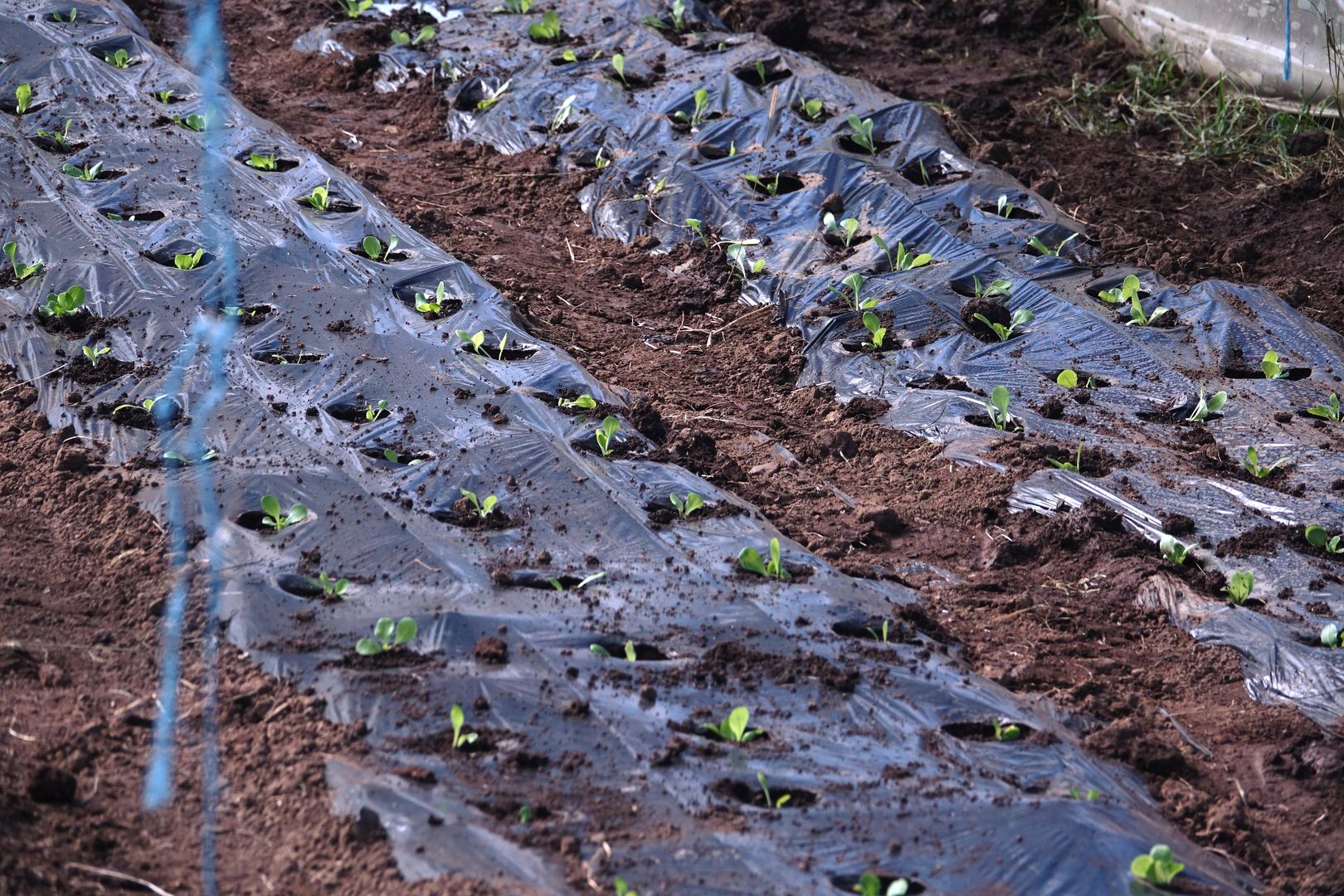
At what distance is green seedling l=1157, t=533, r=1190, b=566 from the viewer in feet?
10.7

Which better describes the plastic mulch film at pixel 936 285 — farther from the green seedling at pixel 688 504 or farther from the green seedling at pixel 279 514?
the green seedling at pixel 279 514

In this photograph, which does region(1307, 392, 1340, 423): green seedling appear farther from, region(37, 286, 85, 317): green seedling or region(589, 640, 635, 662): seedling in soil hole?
→ region(37, 286, 85, 317): green seedling

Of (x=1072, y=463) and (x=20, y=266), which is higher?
(x=20, y=266)

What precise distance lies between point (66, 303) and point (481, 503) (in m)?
1.81

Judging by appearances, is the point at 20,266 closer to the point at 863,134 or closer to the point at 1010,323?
the point at 863,134

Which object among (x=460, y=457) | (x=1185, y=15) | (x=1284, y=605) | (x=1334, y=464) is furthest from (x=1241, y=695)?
(x=1185, y=15)

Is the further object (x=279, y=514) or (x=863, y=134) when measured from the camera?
(x=863, y=134)

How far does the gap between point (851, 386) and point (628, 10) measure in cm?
306

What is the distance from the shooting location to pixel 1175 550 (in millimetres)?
3256

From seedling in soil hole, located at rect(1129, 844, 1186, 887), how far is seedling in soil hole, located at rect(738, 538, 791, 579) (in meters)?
1.09

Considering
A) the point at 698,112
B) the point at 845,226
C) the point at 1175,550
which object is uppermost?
the point at 698,112

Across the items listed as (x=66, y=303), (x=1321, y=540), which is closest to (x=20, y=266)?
(x=66, y=303)

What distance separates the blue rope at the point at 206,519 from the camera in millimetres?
2461

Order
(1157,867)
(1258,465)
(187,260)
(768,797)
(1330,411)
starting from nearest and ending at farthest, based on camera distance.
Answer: (1157,867) → (768,797) → (1258,465) → (1330,411) → (187,260)
